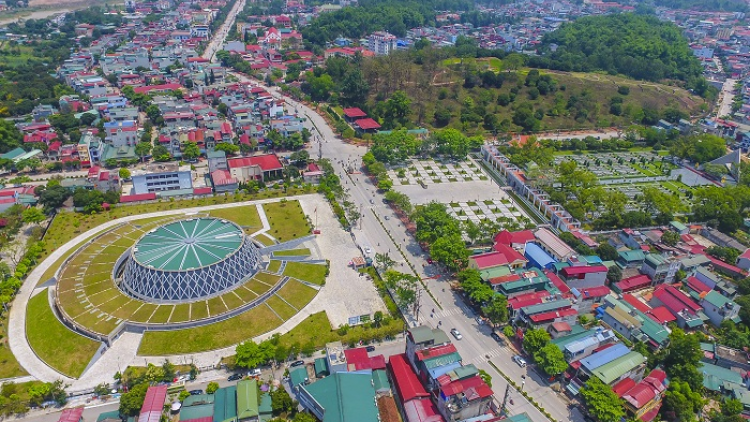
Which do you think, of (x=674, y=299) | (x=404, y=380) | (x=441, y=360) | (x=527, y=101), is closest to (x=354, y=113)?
(x=527, y=101)

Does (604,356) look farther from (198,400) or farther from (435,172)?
(435,172)

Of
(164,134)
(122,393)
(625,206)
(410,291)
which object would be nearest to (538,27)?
(625,206)

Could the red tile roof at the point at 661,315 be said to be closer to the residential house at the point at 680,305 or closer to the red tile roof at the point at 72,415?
the residential house at the point at 680,305

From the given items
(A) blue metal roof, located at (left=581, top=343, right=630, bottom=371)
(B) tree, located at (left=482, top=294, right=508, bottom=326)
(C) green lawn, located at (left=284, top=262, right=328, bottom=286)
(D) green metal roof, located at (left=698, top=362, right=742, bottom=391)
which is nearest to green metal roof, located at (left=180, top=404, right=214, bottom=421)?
(C) green lawn, located at (left=284, top=262, right=328, bottom=286)

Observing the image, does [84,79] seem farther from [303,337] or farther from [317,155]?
[303,337]

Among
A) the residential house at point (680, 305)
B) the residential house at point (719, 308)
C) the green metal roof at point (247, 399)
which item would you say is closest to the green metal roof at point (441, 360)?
the green metal roof at point (247, 399)
